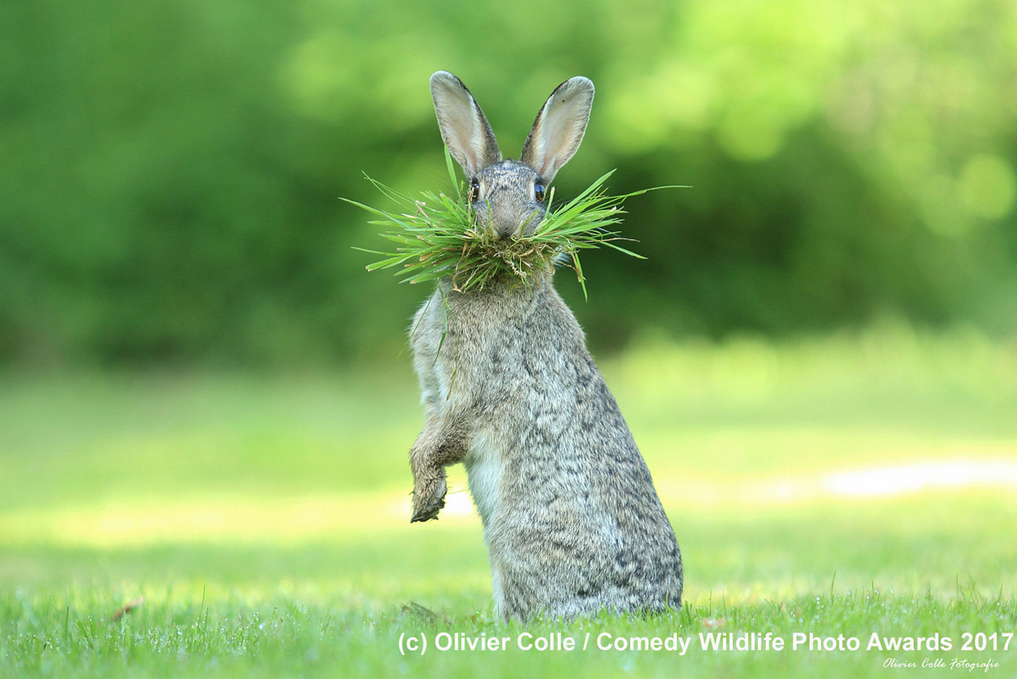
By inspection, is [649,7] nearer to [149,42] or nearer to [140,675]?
[149,42]

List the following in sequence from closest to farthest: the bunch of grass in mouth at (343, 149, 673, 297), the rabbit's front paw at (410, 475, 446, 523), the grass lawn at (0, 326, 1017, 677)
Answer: the grass lawn at (0, 326, 1017, 677) → the bunch of grass in mouth at (343, 149, 673, 297) → the rabbit's front paw at (410, 475, 446, 523)

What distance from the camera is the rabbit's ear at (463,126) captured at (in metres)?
4.87

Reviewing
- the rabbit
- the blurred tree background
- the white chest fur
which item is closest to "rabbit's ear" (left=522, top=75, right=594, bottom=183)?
the rabbit

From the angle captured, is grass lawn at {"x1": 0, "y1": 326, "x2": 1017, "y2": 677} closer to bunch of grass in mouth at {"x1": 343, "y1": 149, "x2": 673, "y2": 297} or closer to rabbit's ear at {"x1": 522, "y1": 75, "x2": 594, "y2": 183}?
bunch of grass in mouth at {"x1": 343, "y1": 149, "x2": 673, "y2": 297}

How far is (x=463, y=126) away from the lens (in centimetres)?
501

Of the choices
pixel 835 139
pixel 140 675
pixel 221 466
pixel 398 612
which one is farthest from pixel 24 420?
pixel 835 139

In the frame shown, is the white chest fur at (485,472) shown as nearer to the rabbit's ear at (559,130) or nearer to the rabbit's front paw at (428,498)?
the rabbit's front paw at (428,498)

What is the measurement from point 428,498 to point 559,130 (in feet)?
6.08

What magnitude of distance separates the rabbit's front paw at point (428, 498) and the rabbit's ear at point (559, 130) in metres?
1.56

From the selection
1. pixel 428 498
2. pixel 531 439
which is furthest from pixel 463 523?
pixel 531 439

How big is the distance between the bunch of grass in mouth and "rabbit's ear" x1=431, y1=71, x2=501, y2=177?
40cm

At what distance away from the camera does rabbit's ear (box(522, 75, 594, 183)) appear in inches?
194

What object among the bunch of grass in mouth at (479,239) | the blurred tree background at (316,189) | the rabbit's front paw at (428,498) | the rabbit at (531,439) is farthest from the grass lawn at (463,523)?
the bunch of grass in mouth at (479,239)

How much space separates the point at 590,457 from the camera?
14.8 ft
